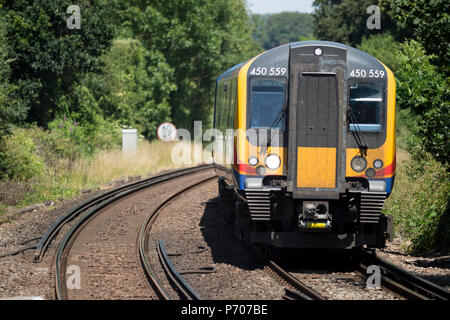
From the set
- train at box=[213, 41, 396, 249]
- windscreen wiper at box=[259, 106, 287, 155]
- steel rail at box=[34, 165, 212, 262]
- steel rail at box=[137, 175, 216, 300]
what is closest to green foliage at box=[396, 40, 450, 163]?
train at box=[213, 41, 396, 249]

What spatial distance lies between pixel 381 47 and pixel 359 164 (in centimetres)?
2939

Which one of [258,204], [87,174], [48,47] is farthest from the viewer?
[48,47]

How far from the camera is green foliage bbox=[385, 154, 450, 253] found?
493 inches

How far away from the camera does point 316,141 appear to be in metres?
9.80

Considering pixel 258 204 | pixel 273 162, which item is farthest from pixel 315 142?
pixel 258 204

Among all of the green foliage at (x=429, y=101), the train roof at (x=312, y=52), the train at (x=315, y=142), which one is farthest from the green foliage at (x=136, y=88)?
the train at (x=315, y=142)

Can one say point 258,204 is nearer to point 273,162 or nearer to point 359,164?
point 273,162

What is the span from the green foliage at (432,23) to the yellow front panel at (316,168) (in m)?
2.33

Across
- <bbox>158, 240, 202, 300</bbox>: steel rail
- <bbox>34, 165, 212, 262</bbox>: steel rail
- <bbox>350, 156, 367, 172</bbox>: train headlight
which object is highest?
<bbox>350, 156, 367, 172</bbox>: train headlight

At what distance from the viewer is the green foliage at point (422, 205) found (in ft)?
41.1

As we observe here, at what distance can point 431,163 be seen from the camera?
15.4 m

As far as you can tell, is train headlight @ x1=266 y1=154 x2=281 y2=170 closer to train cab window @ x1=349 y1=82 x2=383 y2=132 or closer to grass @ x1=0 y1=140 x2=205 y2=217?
train cab window @ x1=349 y1=82 x2=383 y2=132

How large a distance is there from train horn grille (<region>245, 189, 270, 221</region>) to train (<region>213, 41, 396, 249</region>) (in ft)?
0.05
